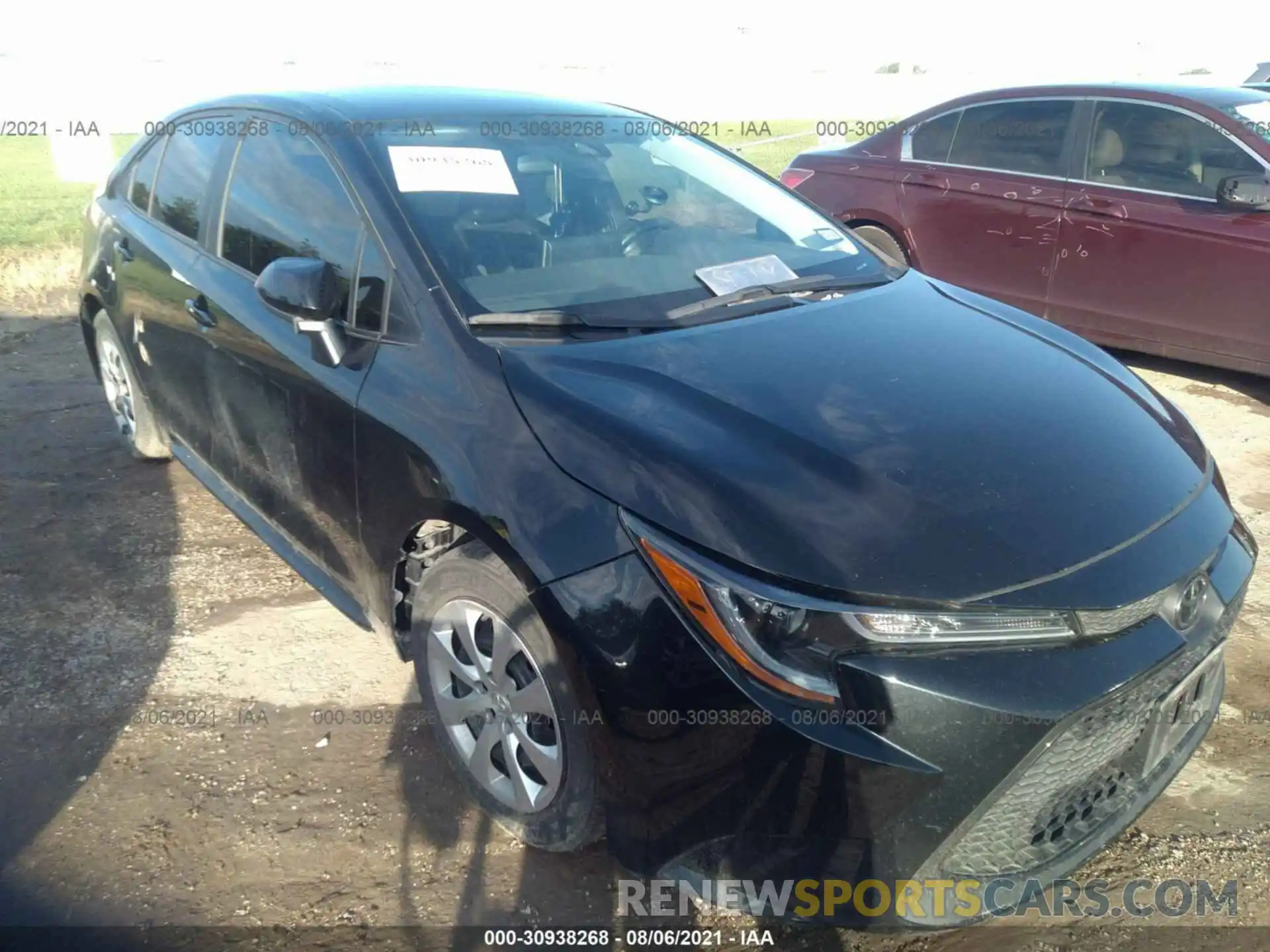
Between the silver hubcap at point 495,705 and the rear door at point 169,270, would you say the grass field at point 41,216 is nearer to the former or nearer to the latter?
the rear door at point 169,270

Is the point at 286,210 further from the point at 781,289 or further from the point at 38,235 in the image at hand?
the point at 38,235

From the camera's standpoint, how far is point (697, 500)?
6.61ft

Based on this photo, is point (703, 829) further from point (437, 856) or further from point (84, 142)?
point (84, 142)

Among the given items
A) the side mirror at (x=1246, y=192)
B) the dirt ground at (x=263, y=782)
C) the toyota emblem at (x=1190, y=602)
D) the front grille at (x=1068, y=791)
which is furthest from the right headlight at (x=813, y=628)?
the side mirror at (x=1246, y=192)

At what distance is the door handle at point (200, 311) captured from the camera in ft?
10.9

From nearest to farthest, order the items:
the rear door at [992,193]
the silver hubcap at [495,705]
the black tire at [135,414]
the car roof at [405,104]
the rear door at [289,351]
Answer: the silver hubcap at [495,705] < the rear door at [289,351] < the car roof at [405,104] < the black tire at [135,414] < the rear door at [992,193]

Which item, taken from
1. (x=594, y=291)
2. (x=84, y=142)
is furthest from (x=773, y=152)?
(x=594, y=291)

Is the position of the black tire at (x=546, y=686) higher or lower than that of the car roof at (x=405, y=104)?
lower

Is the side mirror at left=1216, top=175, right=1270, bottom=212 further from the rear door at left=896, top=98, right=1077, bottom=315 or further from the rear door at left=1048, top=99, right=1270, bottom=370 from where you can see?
the rear door at left=896, top=98, right=1077, bottom=315

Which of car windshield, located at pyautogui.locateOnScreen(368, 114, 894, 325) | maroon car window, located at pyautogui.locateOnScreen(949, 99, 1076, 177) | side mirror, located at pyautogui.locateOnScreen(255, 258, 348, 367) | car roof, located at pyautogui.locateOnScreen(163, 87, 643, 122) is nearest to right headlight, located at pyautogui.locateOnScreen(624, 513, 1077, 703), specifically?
car windshield, located at pyautogui.locateOnScreen(368, 114, 894, 325)

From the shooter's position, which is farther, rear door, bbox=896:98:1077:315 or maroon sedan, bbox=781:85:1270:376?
rear door, bbox=896:98:1077:315

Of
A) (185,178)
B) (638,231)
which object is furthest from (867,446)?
(185,178)

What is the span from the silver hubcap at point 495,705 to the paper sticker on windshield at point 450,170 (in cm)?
119

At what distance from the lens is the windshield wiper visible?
2.74 meters
